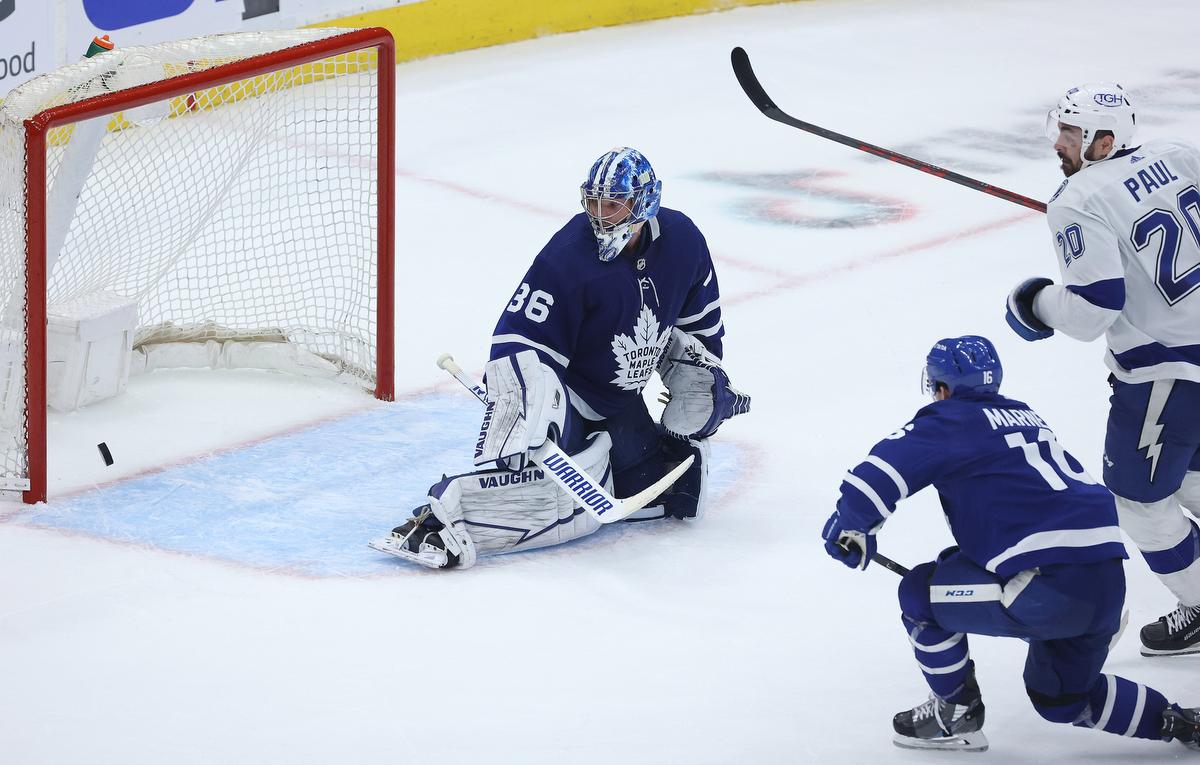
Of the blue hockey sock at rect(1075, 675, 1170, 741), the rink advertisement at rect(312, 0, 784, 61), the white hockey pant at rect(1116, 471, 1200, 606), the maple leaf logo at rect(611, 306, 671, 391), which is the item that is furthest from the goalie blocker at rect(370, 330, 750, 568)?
the rink advertisement at rect(312, 0, 784, 61)

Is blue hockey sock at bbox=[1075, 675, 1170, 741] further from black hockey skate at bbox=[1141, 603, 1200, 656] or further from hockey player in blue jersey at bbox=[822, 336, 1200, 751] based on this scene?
black hockey skate at bbox=[1141, 603, 1200, 656]

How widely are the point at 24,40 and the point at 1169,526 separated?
444 centimetres

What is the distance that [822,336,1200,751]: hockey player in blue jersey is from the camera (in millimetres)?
2596

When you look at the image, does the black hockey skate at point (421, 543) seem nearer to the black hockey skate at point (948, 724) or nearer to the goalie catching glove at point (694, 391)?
the goalie catching glove at point (694, 391)

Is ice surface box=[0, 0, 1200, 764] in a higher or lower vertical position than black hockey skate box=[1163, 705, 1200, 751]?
lower

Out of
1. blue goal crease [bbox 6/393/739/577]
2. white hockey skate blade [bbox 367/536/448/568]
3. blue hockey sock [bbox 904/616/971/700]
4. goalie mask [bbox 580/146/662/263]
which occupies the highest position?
goalie mask [bbox 580/146/662/263]

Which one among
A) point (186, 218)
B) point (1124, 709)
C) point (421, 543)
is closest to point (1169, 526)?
point (1124, 709)

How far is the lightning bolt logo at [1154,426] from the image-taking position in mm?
3059

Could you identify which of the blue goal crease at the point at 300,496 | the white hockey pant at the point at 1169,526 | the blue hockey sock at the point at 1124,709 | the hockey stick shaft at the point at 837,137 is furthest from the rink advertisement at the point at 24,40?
the blue hockey sock at the point at 1124,709

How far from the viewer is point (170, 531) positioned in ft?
12.0

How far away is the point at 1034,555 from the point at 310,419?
2323 millimetres

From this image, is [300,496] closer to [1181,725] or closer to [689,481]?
[689,481]

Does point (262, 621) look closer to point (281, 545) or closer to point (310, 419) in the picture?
→ point (281, 545)

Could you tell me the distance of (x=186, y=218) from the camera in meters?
4.58
